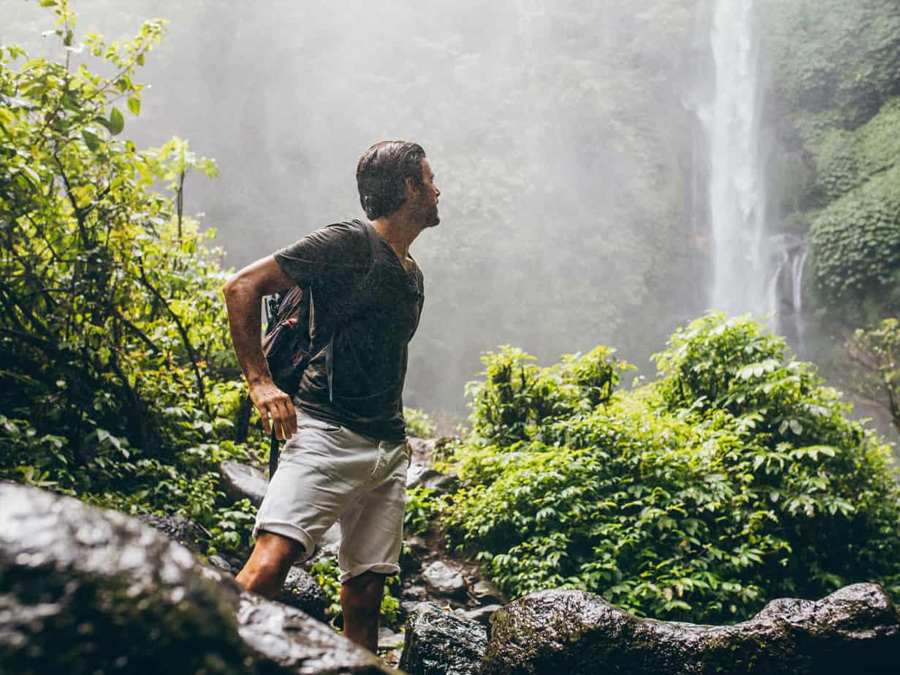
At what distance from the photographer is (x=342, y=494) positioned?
2172mm

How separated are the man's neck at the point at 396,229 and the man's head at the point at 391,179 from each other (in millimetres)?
22

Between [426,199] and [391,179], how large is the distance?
147 millimetres

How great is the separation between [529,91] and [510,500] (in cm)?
1999

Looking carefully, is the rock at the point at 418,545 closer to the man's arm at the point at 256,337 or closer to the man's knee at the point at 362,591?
the man's knee at the point at 362,591

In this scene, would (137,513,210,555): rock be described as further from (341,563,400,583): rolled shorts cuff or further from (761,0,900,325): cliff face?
(761,0,900,325): cliff face

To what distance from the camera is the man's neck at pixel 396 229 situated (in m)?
2.40

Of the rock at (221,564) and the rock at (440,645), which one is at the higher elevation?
the rock at (440,645)

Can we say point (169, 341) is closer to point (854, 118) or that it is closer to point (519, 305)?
point (519, 305)

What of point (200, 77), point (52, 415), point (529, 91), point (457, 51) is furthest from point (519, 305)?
point (52, 415)

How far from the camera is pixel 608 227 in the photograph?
21438 millimetres

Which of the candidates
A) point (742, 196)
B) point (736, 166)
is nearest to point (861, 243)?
point (742, 196)

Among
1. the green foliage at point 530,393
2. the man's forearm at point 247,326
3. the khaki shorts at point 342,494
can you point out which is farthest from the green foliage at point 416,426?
the man's forearm at point 247,326

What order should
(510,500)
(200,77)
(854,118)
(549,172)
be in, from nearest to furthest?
1. (510,500)
2. (854,118)
3. (200,77)
4. (549,172)

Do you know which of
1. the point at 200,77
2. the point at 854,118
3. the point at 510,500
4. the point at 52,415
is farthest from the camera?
the point at 200,77
